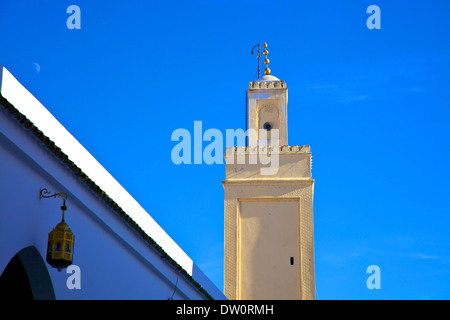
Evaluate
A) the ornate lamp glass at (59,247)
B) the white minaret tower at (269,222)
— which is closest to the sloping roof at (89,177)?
the ornate lamp glass at (59,247)

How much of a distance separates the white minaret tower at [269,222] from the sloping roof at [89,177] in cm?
744

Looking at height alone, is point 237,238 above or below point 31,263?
above

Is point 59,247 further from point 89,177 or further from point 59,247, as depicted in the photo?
point 89,177

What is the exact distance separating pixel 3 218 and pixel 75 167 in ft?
4.06

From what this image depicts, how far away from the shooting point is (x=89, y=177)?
7035 millimetres

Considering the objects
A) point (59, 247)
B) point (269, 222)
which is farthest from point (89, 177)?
point (269, 222)

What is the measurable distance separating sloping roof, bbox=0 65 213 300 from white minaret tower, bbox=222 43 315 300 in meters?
7.44

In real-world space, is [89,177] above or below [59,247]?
above

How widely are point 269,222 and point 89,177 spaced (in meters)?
11.8

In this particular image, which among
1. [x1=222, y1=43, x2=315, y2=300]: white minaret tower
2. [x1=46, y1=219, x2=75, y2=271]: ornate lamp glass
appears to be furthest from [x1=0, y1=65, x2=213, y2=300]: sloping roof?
[x1=222, y1=43, x2=315, y2=300]: white minaret tower

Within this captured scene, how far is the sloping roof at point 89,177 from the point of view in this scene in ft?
18.8

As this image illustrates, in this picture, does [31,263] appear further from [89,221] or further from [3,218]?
[89,221]
